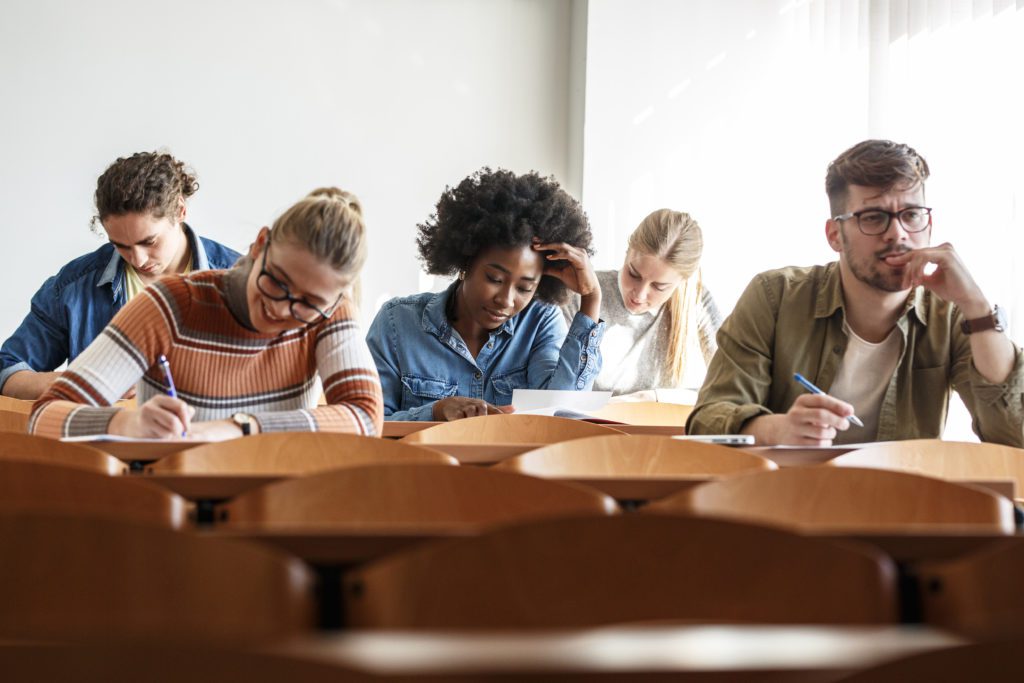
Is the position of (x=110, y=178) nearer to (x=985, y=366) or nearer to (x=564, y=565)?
(x=985, y=366)

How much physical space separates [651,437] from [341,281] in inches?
28.4

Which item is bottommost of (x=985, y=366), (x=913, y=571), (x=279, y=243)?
(x=913, y=571)

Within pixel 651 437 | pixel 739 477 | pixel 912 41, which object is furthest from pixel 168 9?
pixel 739 477

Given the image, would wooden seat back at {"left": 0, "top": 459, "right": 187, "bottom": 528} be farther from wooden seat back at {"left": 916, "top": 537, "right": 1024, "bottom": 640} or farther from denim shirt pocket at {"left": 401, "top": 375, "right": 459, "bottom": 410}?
denim shirt pocket at {"left": 401, "top": 375, "right": 459, "bottom": 410}

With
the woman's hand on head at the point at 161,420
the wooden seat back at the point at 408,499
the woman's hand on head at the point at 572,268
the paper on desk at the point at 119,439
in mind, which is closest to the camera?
the wooden seat back at the point at 408,499

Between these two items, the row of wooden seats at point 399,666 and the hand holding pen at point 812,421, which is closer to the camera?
the row of wooden seats at point 399,666

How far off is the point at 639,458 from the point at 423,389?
1446 millimetres

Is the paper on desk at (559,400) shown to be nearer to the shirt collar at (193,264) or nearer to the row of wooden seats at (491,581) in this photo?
the shirt collar at (193,264)

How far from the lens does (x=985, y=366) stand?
2490 mm

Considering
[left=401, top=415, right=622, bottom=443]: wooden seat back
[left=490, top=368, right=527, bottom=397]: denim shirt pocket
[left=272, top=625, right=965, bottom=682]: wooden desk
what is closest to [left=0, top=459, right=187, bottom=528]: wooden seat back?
[left=272, top=625, right=965, bottom=682]: wooden desk

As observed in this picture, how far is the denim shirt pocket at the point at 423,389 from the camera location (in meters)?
3.31

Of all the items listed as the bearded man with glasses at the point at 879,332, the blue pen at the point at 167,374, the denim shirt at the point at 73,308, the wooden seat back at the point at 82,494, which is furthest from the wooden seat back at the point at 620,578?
the denim shirt at the point at 73,308

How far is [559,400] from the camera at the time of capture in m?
3.00

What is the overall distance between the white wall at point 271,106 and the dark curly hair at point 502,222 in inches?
84.4
